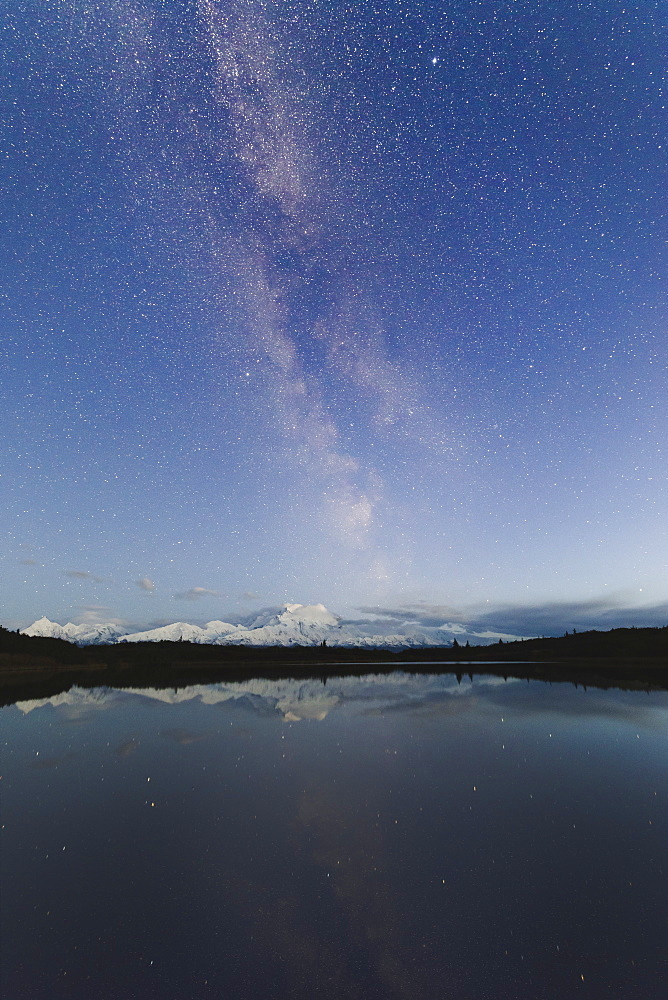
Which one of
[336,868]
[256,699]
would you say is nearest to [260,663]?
[256,699]

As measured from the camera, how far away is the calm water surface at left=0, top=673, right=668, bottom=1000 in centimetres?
570

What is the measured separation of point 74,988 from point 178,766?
10.8 metres

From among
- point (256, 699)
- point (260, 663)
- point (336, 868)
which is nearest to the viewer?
point (336, 868)

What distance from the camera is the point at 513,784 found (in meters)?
13.1

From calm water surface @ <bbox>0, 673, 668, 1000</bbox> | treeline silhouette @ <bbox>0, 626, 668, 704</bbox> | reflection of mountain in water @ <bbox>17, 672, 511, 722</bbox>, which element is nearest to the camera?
calm water surface @ <bbox>0, 673, 668, 1000</bbox>

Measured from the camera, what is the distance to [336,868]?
8.51 meters

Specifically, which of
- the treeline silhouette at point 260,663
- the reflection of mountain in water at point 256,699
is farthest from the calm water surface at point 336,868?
the treeline silhouette at point 260,663

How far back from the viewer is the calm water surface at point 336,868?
5703 millimetres

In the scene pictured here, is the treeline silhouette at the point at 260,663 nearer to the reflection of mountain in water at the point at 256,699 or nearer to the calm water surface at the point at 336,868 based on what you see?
the reflection of mountain in water at the point at 256,699

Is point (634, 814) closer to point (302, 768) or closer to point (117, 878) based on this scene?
point (302, 768)

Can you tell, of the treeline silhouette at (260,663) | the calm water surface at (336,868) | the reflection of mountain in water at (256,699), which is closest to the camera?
the calm water surface at (336,868)

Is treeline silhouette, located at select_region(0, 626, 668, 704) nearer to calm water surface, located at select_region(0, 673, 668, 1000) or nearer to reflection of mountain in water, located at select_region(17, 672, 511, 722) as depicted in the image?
reflection of mountain in water, located at select_region(17, 672, 511, 722)

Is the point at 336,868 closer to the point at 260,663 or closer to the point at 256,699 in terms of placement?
the point at 256,699

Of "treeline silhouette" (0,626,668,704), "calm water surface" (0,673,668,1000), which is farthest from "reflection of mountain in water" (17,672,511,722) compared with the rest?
"calm water surface" (0,673,668,1000)
